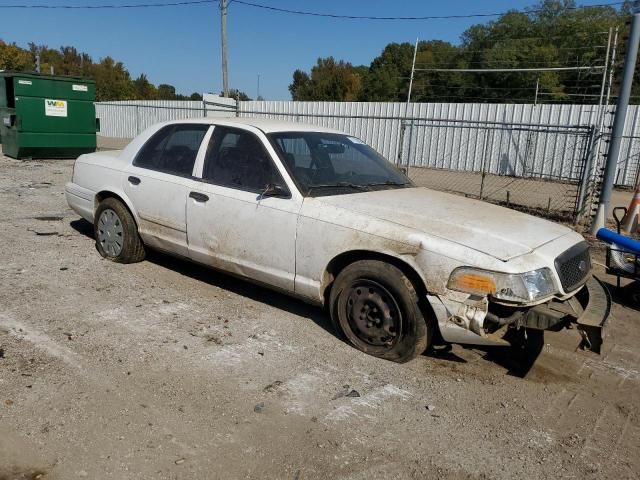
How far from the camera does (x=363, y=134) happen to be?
2102cm

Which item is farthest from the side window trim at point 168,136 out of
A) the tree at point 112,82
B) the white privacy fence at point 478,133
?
the tree at point 112,82

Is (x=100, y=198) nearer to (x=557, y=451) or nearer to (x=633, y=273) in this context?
(x=557, y=451)

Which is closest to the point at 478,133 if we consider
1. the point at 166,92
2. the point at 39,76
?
the point at 39,76

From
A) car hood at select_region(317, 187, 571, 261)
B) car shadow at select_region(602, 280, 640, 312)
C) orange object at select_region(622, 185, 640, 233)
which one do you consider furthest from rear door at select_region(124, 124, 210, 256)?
orange object at select_region(622, 185, 640, 233)

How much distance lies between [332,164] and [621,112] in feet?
20.1

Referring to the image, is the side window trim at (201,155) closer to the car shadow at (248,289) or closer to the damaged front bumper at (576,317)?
the car shadow at (248,289)

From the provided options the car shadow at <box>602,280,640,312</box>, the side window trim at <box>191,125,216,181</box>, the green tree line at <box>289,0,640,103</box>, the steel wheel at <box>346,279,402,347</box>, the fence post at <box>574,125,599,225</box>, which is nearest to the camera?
the steel wheel at <box>346,279,402,347</box>

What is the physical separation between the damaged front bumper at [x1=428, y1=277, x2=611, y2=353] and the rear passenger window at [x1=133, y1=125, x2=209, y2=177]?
2611 millimetres

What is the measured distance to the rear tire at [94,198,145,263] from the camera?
17.8ft

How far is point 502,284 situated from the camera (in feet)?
10.8

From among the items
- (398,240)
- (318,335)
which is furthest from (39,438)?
(398,240)

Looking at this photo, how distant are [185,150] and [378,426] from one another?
313 centimetres

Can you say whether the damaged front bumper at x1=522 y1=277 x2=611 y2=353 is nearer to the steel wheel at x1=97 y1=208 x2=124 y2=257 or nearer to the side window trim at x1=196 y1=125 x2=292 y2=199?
the side window trim at x1=196 y1=125 x2=292 y2=199

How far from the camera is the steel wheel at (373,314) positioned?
3723 mm
